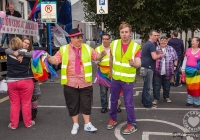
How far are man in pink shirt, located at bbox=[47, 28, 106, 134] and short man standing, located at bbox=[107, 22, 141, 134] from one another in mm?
353

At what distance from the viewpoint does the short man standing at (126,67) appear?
13.7ft

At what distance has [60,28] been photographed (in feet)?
39.8

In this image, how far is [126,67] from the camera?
4246 mm

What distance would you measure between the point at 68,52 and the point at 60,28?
327 inches

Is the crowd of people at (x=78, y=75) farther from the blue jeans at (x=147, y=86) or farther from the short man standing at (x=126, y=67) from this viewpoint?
the blue jeans at (x=147, y=86)

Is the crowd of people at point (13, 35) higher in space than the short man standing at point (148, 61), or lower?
higher

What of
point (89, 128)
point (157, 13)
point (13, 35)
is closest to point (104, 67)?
point (89, 128)

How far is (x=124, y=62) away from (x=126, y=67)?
92mm

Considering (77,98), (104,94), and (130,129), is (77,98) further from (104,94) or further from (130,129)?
(104,94)

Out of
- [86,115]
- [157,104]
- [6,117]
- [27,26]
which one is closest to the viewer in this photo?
[86,115]

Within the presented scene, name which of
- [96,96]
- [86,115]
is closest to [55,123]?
[86,115]

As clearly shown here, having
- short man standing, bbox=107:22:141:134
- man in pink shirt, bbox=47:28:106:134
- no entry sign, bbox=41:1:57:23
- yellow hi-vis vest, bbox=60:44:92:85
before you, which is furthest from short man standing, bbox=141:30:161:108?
no entry sign, bbox=41:1:57:23

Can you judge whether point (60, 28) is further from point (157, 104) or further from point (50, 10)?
point (157, 104)

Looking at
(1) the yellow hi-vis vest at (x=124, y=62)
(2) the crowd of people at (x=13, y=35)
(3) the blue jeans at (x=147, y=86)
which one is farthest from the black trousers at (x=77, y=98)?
(2) the crowd of people at (x=13, y=35)
